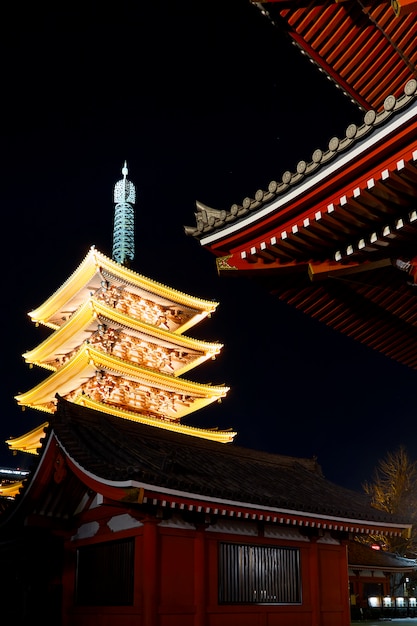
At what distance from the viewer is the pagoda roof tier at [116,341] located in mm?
28609

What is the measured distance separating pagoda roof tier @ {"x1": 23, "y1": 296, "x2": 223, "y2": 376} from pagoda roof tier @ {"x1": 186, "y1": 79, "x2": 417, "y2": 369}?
20022 mm

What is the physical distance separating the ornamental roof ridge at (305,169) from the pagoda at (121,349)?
19441 millimetres

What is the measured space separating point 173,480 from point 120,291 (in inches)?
801

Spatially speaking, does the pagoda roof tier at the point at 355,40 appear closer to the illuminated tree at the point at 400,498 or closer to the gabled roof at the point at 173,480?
the gabled roof at the point at 173,480

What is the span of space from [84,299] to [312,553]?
65.1 ft

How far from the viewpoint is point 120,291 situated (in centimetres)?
3083

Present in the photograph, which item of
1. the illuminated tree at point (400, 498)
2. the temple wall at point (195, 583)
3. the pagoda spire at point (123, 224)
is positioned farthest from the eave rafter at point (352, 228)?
the illuminated tree at point (400, 498)

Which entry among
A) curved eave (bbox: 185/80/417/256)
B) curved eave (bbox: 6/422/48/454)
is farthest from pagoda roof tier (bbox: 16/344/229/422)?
curved eave (bbox: 185/80/417/256)

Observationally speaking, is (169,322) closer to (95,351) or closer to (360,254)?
(95,351)

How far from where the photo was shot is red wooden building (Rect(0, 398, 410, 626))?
11.7 meters

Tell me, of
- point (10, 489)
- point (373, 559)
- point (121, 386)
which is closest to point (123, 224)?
point (121, 386)

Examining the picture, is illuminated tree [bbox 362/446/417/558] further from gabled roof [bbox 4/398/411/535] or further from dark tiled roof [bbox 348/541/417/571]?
gabled roof [bbox 4/398/411/535]

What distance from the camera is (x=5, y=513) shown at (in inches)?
541

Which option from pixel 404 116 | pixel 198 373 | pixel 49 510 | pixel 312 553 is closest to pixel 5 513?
pixel 49 510
